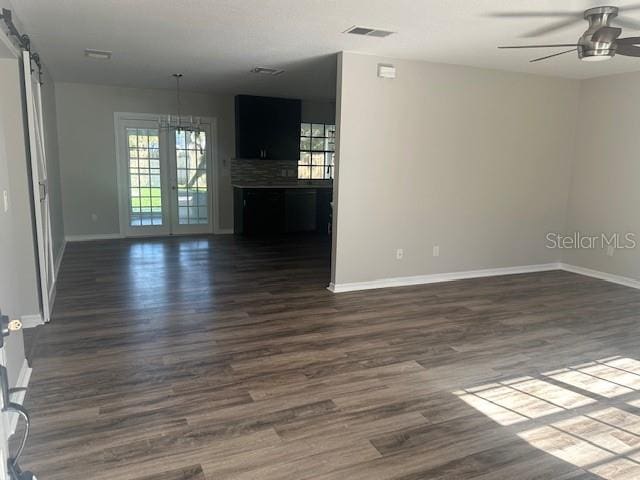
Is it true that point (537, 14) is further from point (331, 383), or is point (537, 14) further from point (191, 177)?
point (191, 177)

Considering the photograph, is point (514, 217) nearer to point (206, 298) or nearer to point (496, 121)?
point (496, 121)

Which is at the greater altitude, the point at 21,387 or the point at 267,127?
the point at 267,127

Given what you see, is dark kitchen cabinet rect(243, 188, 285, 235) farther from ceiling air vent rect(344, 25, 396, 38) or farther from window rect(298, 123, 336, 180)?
ceiling air vent rect(344, 25, 396, 38)

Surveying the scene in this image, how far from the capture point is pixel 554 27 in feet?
11.6

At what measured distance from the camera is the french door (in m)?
7.73

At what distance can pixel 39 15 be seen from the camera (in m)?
3.54

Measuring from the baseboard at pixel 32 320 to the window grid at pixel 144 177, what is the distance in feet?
14.2

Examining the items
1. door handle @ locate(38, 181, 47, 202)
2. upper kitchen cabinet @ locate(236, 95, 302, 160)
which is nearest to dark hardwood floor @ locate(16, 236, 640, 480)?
door handle @ locate(38, 181, 47, 202)

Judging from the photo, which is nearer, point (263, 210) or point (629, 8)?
point (629, 8)

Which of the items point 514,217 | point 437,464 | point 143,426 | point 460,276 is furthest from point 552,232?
point 143,426

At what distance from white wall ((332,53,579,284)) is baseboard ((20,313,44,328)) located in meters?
2.73

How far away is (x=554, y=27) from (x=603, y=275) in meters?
3.50

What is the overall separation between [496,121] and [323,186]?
13.2 ft

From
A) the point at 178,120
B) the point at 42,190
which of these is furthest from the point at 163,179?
the point at 42,190
